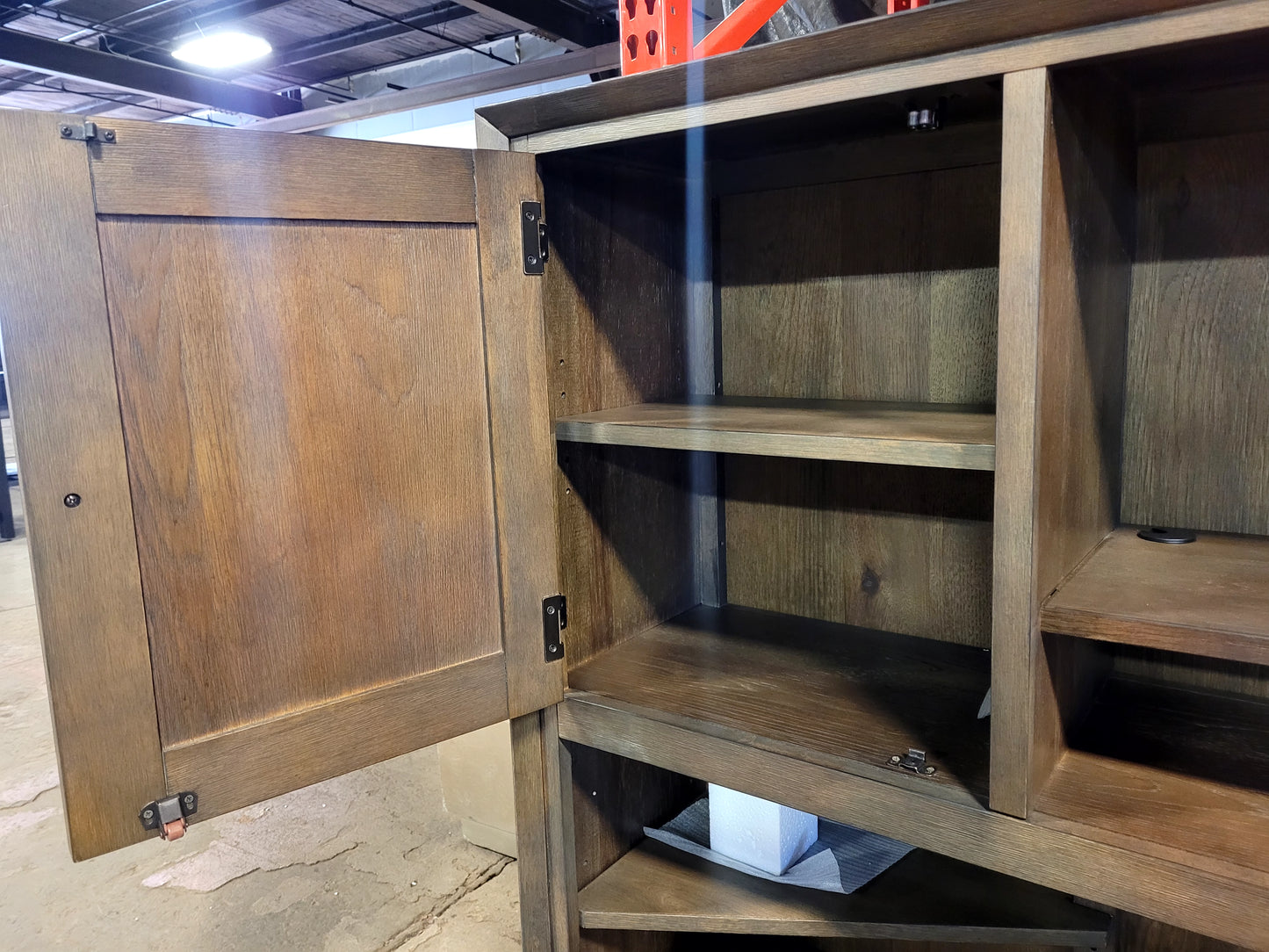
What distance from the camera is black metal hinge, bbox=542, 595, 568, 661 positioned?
4.17 ft

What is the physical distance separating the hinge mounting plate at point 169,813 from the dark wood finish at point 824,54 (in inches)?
33.6

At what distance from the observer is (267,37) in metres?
4.43

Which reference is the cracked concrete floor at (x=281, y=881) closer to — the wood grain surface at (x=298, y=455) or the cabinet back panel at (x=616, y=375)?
the cabinet back panel at (x=616, y=375)

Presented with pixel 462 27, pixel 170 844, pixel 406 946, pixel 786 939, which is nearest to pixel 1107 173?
pixel 786 939

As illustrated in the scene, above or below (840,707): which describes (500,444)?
above

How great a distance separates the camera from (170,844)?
8.43ft

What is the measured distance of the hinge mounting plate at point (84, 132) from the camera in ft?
2.82

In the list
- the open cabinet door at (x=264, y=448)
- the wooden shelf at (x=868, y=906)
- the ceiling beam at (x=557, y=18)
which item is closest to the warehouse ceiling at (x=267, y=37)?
the ceiling beam at (x=557, y=18)

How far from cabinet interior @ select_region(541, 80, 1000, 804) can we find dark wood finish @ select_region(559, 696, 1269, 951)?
3 centimetres

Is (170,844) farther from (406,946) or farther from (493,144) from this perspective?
(493,144)

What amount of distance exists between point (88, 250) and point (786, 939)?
161cm

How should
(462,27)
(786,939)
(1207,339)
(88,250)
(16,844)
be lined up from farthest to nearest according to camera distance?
(462,27) < (16,844) < (786,939) < (1207,339) < (88,250)

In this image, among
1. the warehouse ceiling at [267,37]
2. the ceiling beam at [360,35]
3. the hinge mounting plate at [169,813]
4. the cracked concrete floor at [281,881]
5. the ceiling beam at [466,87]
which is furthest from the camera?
the ceiling beam at [360,35]

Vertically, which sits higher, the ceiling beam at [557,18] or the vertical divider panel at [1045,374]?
the ceiling beam at [557,18]
